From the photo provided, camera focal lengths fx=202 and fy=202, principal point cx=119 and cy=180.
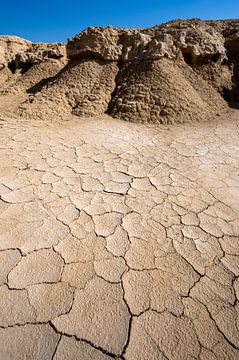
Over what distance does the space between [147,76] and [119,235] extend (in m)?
4.68

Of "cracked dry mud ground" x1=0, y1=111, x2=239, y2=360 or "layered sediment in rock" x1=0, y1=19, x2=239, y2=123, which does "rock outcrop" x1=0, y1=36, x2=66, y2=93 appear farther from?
"cracked dry mud ground" x1=0, y1=111, x2=239, y2=360

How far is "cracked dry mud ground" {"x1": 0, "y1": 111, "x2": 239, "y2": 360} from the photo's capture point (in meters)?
0.99

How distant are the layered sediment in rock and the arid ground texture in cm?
16

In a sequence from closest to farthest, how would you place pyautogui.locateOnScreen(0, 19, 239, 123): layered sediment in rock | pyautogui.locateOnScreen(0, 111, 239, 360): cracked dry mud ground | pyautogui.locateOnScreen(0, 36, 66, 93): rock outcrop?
pyautogui.locateOnScreen(0, 111, 239, 360): cracked dry mud ground
pyautogui.locateOnScreen(0, 19, 239, 123): layered sediment in rock
pyautogui.locateOnScreen(0, 36, 66, 93): rock outcrop

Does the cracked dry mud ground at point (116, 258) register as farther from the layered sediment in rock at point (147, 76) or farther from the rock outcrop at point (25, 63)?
the rock outcrop at point (25, 63)

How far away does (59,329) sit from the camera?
3.28 feet

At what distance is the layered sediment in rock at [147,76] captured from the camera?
481cm

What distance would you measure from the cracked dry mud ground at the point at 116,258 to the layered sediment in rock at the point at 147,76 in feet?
8.11

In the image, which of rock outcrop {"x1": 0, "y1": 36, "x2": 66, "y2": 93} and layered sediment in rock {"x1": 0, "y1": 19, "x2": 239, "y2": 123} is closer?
layered sediment in rock {"x1": 0, "y1": 19, "x2": 239, "y2": 123}

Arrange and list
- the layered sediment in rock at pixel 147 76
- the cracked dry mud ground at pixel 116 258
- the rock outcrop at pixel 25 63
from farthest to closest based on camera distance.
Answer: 1. the rock outcrop at pixel 25 63
2. the layered sediment in rock at pixel 147 76
3. the cracked dry mud ground at pixel 116 258

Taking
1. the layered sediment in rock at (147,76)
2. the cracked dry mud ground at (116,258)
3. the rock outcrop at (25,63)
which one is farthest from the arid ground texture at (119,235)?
the rock outcrop at (25,63)

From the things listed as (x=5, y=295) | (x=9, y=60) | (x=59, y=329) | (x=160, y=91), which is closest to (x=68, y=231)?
(x=5, y=295)

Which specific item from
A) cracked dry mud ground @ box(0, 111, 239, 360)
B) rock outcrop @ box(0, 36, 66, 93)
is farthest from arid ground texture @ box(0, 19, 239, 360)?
rock outcrop @ box(0, 36, 66, 93)

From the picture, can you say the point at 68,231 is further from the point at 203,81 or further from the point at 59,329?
the point at 203,81
